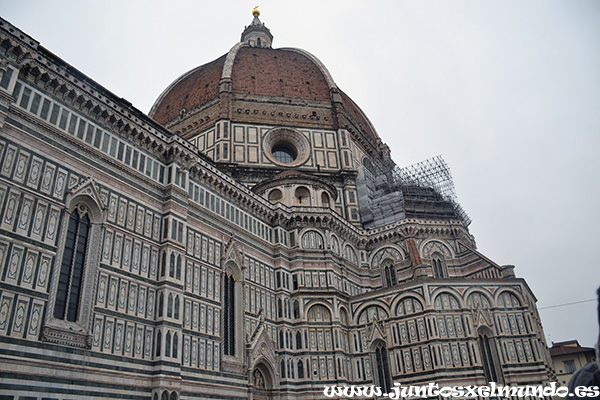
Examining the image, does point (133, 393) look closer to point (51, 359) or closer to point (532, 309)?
point (51, 359)

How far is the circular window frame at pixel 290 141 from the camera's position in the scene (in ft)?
128

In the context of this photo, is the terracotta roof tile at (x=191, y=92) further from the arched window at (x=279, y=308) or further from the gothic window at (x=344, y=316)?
the gothic window at (x=344, y=316)

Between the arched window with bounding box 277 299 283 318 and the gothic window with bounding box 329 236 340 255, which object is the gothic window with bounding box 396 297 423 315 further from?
the arched window with bounding box 277 299 283 318

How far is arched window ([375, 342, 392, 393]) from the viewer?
92.4 ft

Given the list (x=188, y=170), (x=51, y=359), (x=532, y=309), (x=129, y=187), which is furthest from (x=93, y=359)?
(x=532, y=309)

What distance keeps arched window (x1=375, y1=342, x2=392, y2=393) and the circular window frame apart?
16.3 meters

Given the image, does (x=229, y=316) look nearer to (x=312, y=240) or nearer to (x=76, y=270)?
(x=312, y=240)

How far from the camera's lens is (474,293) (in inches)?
1136

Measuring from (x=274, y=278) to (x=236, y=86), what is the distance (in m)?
20.5

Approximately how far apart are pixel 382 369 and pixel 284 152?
19.9 m

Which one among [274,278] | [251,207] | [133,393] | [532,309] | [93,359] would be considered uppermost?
[251,207]

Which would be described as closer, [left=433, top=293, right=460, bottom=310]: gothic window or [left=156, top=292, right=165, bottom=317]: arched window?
[left=156, top=292, right=165, bottom=317]: arched window

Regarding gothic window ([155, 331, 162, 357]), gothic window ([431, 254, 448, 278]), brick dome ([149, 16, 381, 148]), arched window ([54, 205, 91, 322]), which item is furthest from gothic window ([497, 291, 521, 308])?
arched window ([54, 205, 91, 322])

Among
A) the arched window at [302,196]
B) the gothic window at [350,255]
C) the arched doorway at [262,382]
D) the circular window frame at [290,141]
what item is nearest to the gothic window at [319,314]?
the arched doorway at [262,382]
